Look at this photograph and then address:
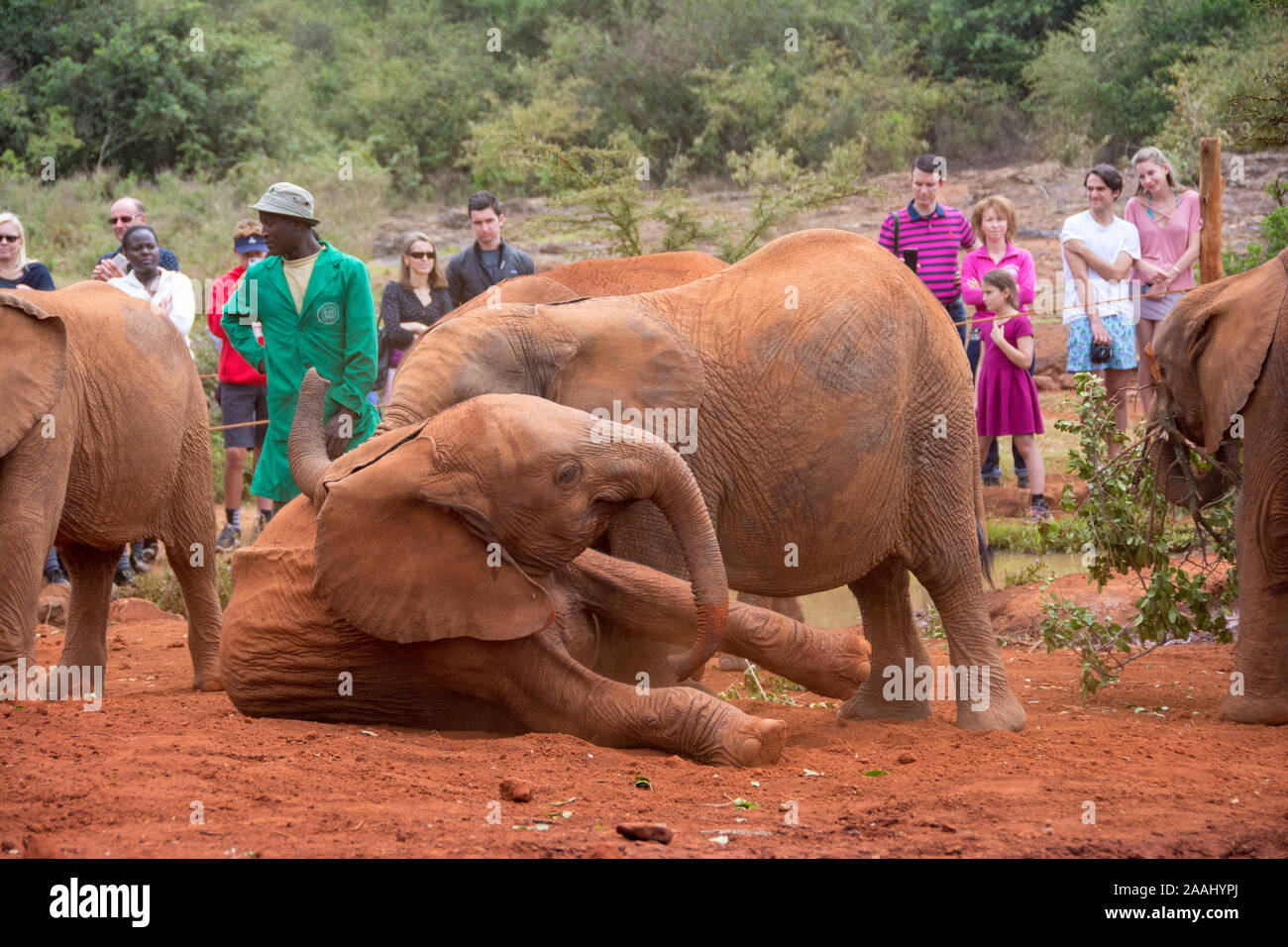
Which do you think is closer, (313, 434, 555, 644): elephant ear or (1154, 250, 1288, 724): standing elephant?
(313, 434, 555, 644): elephant ear

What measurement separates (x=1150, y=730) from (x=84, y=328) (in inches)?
197

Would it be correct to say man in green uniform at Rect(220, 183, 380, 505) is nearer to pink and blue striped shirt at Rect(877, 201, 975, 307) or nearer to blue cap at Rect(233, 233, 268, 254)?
blue cap at Rect(233, 233, 268, 254)

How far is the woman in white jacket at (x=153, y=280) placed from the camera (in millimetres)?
9062

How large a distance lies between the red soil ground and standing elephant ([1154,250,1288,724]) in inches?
16.3

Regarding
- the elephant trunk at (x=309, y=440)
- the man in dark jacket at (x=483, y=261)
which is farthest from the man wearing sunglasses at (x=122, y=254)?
the elephant trunk at (x=309, y=440)

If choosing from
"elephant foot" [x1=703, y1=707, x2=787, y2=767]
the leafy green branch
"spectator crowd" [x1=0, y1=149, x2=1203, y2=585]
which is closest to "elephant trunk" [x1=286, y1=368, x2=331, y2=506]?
"elephant foot" [x1=703, y1=707, x2=787, y2=767]

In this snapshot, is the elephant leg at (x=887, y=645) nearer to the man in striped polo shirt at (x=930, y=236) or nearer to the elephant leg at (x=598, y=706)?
the elephant leg at (x=598, y=706)

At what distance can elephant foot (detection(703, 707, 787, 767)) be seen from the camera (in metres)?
4.91

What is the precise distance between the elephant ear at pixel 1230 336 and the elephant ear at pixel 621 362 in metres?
2.37

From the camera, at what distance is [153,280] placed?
927 cm

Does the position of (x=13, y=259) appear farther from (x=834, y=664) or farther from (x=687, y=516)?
(x=834, y=664)

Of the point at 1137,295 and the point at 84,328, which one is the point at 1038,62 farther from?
the point at 84,328

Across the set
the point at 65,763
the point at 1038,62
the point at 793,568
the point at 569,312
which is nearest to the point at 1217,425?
the point at 793,568

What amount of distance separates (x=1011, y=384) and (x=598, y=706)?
6.22m
